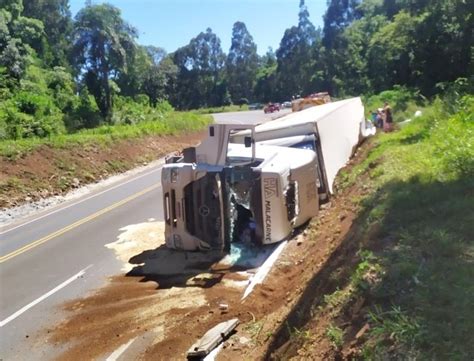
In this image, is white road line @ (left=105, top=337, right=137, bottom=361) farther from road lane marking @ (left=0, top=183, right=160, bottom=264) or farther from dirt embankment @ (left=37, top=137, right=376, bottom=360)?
road lane marking @ (left=0, top=183, right=160, bottom=264)

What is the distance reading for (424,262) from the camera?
198 inches

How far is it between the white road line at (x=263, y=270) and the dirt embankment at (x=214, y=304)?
11cm

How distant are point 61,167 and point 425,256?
19.8 meters

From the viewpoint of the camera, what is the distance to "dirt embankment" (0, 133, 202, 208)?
19.6m

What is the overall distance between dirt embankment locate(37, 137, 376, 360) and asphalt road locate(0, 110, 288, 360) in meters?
0.38

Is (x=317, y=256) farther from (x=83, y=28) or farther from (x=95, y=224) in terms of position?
(x=83, y=28)

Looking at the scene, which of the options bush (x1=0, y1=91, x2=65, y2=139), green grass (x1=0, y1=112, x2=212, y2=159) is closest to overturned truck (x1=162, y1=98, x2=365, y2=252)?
green grass (x1=0, y1=112, x2=212, y2=159)

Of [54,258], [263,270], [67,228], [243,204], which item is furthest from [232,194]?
[67,228]

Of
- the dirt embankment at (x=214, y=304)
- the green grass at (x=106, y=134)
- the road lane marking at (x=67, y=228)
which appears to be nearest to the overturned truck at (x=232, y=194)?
the dirt embankment at (x=214, y=304)

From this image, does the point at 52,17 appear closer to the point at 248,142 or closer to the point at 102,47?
the point at 102,47

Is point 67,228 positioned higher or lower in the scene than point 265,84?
lower

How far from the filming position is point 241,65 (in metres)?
99.2

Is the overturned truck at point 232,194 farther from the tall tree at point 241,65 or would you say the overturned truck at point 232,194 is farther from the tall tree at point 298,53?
the tall tree at point 241,65

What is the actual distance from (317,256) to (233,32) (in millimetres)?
97295
